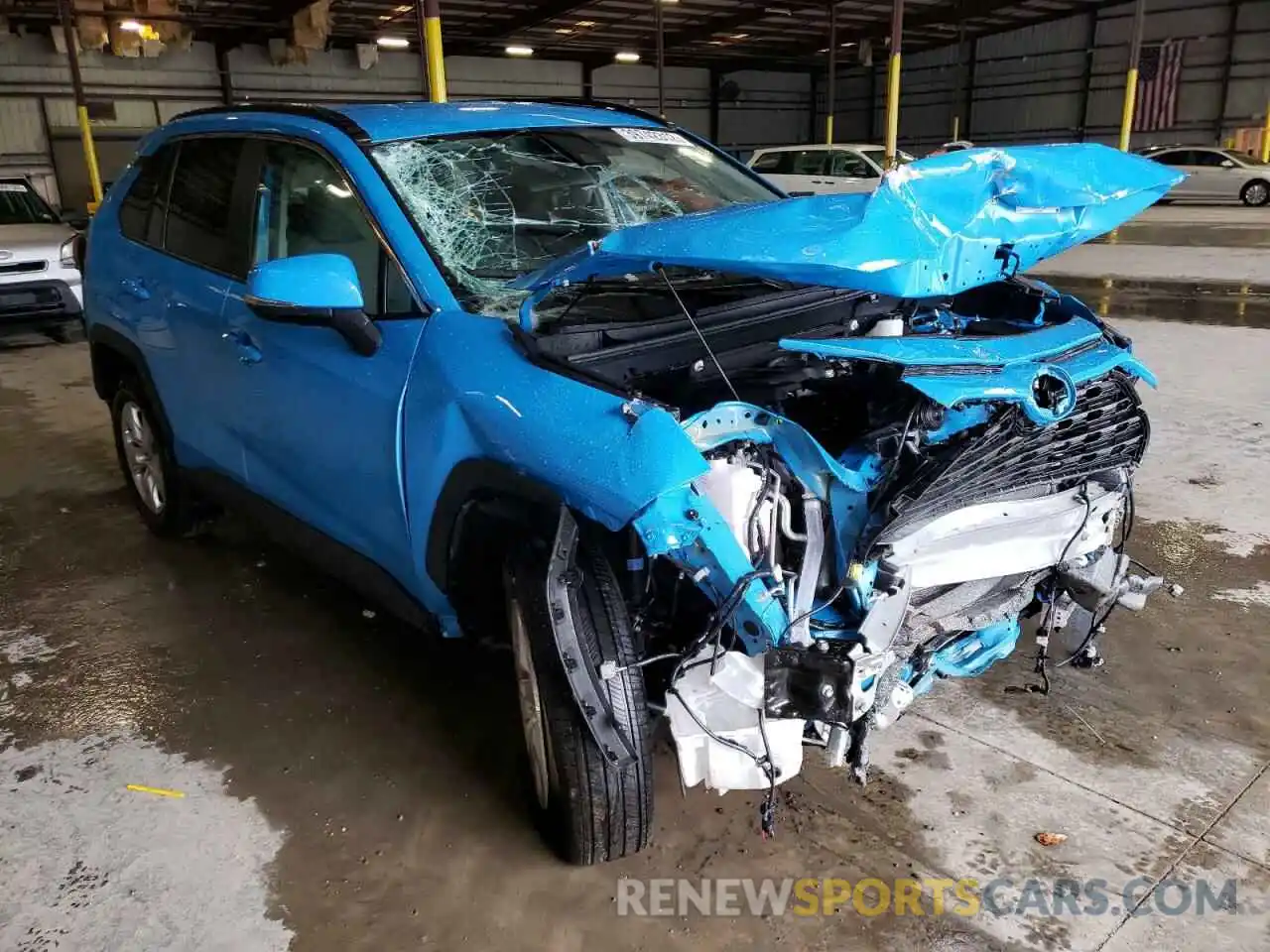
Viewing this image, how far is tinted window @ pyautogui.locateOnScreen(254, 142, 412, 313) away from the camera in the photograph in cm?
263

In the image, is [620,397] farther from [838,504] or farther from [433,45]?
[433,45]

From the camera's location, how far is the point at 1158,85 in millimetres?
25484

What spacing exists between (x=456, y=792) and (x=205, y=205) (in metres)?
2.23

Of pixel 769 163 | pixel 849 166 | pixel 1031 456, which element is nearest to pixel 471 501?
pixel 1031 456

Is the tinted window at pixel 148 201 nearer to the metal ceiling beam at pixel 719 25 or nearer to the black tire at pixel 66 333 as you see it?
the black tire at pixel 66 333

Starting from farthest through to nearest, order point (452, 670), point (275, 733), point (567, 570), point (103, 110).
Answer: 1. point (103, 110)
2. point (452, 670)
3. point (275, 733)
4. point (567, 570)

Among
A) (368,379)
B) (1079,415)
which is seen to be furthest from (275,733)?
(1079,415)

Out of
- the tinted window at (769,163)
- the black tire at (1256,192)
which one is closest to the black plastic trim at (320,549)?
the tinted window at (769,163)

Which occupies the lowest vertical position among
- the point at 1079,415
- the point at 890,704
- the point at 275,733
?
the point at 275,733

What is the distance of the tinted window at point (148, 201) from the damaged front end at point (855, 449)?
2.04 metres

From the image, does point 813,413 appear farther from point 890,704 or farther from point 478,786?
point 478,786

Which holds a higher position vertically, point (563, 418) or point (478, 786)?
point (563, 418)

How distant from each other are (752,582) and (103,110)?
21.4 meters

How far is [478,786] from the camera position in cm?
262
